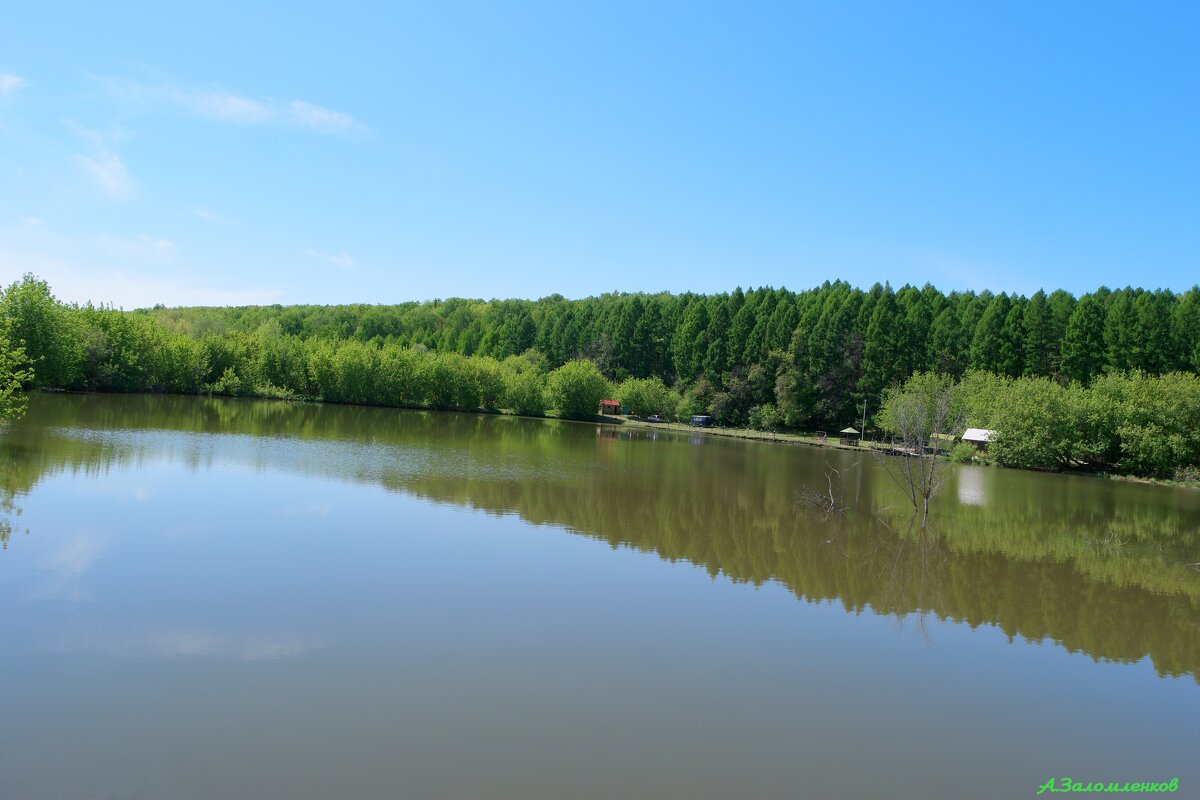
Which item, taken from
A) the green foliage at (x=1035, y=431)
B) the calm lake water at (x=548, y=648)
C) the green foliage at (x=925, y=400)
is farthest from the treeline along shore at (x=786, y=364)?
the calm lake water at (x=548, y=648)

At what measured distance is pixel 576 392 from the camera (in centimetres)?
7950

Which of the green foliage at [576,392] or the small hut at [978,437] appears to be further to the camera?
the green foliage at [576,392]

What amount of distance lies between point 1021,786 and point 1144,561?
47.5ft

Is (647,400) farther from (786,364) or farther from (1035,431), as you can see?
(1035,431)

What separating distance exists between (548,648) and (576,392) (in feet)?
229

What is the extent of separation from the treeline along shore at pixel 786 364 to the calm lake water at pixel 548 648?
31.0 metres

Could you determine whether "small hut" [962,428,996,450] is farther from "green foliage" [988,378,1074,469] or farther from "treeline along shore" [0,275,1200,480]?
"green foliage" [988,378,1074,469]

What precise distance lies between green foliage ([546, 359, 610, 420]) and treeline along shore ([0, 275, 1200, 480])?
164mm

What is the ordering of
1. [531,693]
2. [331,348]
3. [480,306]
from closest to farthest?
[531,693] → [331,348] → [480,306]

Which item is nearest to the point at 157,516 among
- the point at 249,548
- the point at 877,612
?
the point at 249,548

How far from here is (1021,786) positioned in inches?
283

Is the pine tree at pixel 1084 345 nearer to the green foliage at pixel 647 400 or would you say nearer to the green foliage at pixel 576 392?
the green foliage at pixel 647 400

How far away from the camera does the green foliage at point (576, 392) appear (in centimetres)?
7956

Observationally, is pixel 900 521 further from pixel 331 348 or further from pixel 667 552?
pixel 331 348
